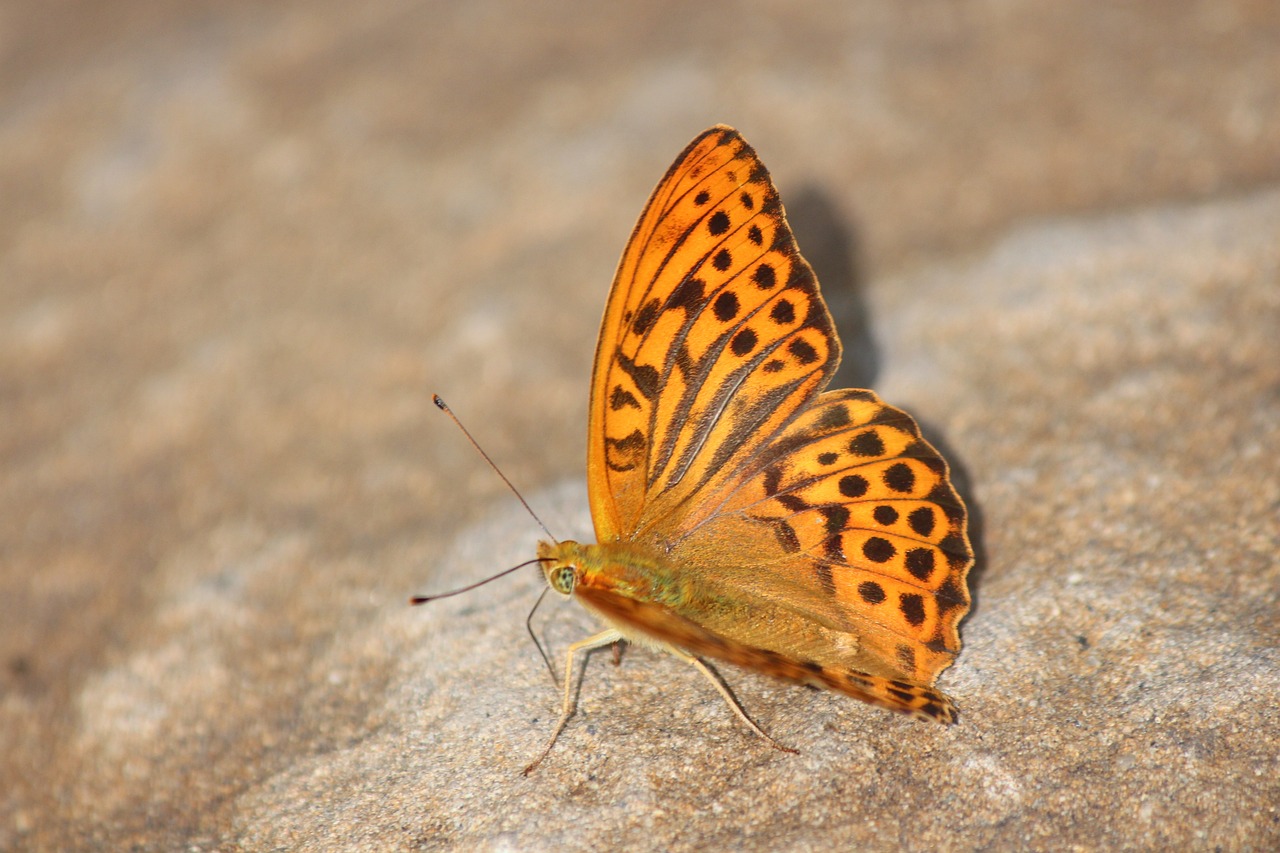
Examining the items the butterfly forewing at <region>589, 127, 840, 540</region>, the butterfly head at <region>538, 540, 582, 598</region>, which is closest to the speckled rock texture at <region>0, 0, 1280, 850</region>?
the butterfly head at <region>538, 540, 582, 598</region>

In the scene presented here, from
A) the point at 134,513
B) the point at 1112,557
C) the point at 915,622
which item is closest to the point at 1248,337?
the point at 1112,557

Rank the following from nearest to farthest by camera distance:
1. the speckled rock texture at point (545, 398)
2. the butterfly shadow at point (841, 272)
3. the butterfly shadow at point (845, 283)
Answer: the speckled rock texture at point (545, 398) < the butterfly shadow at point (845, 283) < the butterfly shadow at point (841, 272)

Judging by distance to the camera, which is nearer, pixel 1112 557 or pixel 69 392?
pixel 1112 557

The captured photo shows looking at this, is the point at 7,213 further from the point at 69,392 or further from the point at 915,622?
the point at 915,622

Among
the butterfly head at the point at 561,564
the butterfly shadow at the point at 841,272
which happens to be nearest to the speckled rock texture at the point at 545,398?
the butterfly shadow at the point at 841,272

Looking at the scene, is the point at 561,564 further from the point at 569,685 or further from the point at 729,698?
the point at 729,698

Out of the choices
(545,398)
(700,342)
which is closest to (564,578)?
(700,342)

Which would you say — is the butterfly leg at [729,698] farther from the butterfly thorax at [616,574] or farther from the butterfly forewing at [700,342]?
the butterfly forewing at [700,342]
